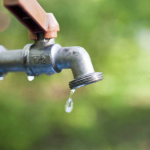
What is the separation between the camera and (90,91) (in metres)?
1.70

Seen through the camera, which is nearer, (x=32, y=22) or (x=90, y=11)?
(x=32, y=22)

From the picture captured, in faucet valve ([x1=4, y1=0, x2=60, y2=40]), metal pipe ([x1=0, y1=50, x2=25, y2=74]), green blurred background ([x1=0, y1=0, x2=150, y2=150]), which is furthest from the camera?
green blurred background ([x1=0, y1=0, x2=150, y2=150])

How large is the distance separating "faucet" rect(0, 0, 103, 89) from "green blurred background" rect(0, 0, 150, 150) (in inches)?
43.4

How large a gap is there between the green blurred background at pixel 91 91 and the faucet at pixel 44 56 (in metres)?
1.10

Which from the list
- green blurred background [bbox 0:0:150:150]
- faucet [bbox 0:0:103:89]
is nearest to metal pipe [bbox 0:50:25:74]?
faucet [bbox 0:0:103:89]

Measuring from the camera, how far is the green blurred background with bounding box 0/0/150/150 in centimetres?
165

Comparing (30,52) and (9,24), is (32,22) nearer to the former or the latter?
(30,52)

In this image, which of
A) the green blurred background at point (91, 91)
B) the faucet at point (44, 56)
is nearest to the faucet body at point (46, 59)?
the faucet at point (44, 56)

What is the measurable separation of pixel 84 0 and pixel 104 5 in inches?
Answer: 4.9

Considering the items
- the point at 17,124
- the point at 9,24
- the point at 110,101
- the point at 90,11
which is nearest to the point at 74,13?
the point at 90,11

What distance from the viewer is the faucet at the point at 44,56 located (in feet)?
1.71

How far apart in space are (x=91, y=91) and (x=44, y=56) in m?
1.15

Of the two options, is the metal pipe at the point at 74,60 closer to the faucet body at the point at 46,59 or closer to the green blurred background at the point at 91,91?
the faucet body at the point at 46,59

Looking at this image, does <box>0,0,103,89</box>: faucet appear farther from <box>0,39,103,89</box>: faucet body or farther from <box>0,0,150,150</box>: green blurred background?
<box>0,0,150,150</box>: green blurred background
